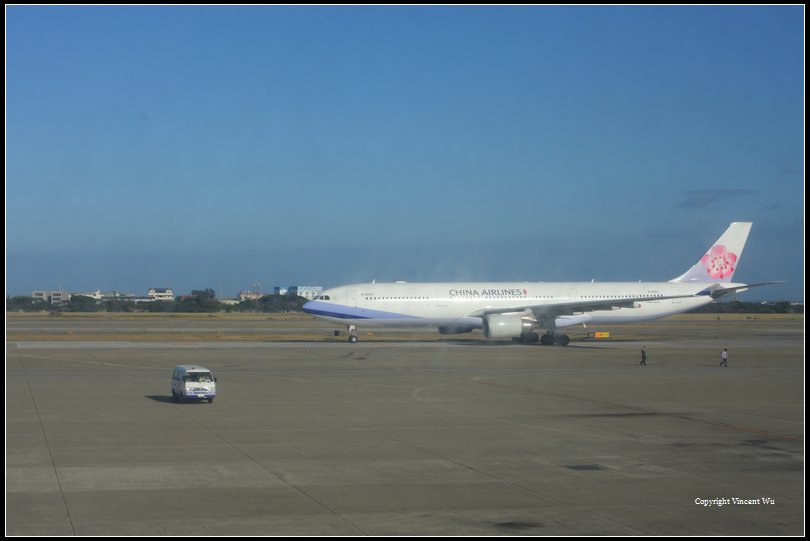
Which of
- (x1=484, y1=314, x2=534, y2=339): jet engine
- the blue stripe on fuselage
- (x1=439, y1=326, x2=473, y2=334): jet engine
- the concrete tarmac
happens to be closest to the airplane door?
(x1=484, y1=314, x2=534, y2=339): jet engine

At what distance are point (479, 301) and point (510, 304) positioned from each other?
242 centimetres

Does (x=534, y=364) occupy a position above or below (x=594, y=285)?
below

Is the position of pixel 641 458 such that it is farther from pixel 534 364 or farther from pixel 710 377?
pixel 534 364

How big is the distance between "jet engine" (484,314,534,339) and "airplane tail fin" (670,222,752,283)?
18.1m

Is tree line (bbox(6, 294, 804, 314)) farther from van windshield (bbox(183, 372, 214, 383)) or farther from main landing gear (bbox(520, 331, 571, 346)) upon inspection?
van windshield (bbox(183, 372, 214, 383))

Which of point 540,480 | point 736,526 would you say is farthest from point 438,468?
point 736,526

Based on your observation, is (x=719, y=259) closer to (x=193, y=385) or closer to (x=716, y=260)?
(x=716, y=260)

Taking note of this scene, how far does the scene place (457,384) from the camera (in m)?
36.6

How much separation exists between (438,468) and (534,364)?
28469mm

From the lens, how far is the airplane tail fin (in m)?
71.6

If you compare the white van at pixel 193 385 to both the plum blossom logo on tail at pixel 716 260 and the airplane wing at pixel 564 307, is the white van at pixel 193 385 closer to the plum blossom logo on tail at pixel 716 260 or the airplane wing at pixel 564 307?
the airplane wing at pixel 564 307

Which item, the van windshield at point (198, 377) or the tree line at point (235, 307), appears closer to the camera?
A: the van windshield at point (198, 377)

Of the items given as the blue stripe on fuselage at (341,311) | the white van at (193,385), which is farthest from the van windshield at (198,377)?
the blue stripe on fuselage at (341,311)

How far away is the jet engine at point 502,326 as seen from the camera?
2347 inches
